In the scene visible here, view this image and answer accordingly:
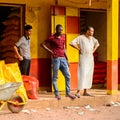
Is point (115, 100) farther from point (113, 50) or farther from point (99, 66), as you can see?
point (99, 66)

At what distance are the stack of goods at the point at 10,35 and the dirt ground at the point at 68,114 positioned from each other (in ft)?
8.32

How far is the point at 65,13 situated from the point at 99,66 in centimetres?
241

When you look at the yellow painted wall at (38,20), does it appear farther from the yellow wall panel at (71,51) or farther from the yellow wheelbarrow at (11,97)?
the yellow wheelbarrow at (11,97)

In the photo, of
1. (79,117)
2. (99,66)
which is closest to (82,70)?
(79,117)

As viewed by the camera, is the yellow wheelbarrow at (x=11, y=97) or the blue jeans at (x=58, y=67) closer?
the yellow wheelbarrow at (x=11, y=97)

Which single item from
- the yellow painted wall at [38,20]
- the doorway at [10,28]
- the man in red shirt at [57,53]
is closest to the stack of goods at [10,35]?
the doorway at [10,28]

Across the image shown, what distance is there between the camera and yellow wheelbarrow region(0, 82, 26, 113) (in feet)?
31.2

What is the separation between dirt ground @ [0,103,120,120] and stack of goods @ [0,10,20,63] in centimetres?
254

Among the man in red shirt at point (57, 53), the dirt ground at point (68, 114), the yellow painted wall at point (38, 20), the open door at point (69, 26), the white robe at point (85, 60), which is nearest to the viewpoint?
the dirt ground at point (68, 114)

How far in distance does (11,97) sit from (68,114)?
55.4 inches

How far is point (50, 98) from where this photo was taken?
11.3 m

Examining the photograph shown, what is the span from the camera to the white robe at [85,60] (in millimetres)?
11500

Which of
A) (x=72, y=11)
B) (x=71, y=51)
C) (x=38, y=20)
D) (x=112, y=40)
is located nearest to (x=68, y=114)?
(x=112, y=40)

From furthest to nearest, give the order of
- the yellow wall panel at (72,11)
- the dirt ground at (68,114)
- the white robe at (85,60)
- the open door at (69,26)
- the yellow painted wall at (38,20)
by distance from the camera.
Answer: the yellow wall panel at (72,11)
the open door at (69,26)
the yellow painted wall at (38,20)
the white robe at (85,60)
the dirt ground at (68,114)
